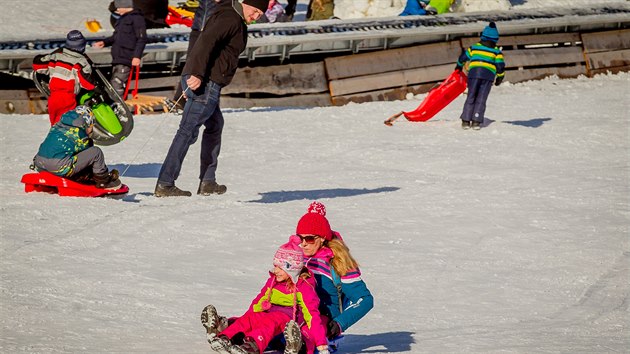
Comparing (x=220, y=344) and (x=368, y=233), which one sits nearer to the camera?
(x=220, y=344)

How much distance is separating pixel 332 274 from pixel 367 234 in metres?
4.18

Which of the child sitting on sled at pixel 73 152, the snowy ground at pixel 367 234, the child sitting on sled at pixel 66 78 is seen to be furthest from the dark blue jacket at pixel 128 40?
the child sitting on sled at pixel 73 152

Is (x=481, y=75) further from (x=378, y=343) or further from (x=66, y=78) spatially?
(x=378, y=343)

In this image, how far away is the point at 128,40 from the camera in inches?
720

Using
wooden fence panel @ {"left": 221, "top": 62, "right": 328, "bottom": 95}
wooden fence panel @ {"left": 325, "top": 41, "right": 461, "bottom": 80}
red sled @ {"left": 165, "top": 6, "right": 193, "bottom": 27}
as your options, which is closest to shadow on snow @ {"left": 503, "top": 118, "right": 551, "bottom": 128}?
wooden fence panel @ {"left": 325, "top": 41, "right": 461, "bottom": 80}

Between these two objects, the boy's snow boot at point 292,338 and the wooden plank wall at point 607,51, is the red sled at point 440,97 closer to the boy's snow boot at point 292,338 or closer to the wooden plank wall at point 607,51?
the wooden plank wall at point 607,51

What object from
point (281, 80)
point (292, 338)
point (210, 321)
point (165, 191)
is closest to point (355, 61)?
point (281, 80)

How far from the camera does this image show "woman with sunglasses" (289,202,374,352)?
23.5ft

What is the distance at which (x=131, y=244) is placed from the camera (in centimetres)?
991

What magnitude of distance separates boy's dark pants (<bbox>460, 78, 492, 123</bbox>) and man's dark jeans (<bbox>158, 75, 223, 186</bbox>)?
245 inches

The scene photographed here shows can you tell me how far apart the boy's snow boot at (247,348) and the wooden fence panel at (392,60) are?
13654mm

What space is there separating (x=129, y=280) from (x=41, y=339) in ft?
5.80

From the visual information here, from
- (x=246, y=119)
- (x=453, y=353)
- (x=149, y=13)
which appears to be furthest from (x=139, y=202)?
(x=149, y=13)

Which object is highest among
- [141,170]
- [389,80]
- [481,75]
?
[481,75]
